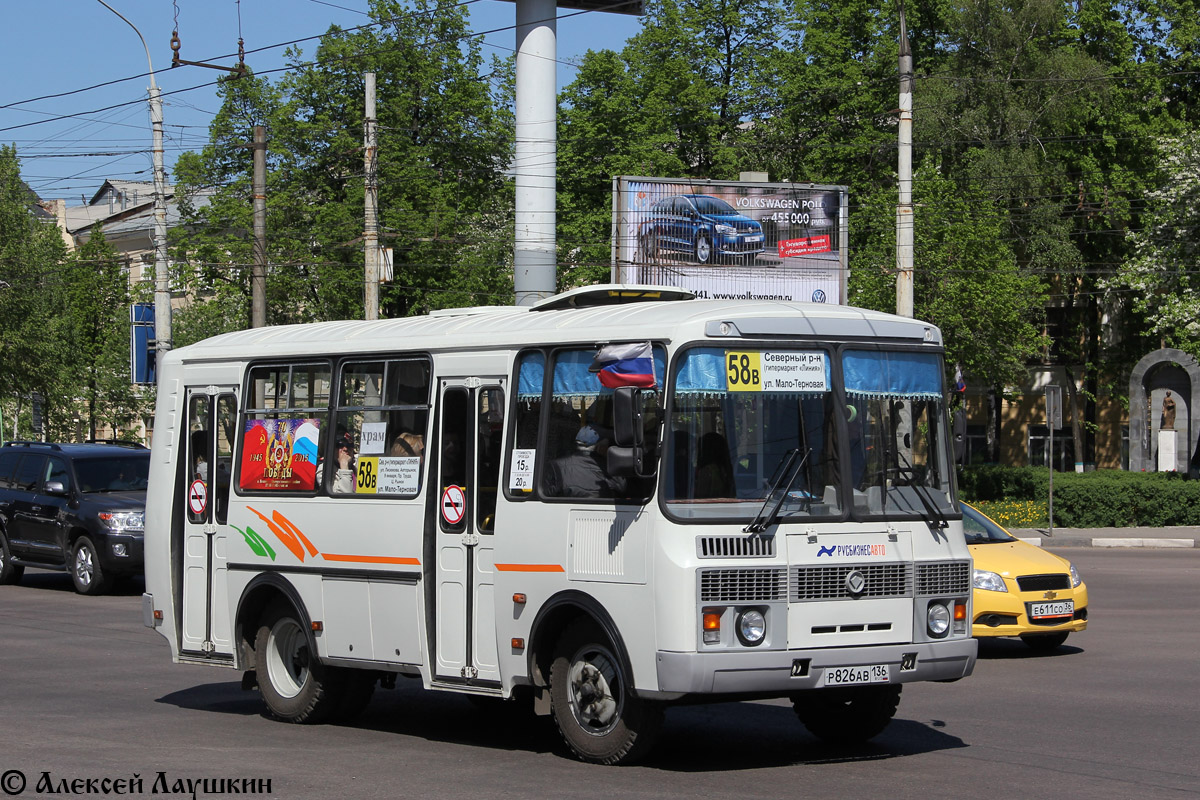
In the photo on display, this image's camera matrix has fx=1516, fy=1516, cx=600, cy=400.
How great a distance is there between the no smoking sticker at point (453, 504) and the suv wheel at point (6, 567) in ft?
52.5

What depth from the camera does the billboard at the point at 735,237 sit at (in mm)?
36594

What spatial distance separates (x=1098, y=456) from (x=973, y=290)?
18837mm

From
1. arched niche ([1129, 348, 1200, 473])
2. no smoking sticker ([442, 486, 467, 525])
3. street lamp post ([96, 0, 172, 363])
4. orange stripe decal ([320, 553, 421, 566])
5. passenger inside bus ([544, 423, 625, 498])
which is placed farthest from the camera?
arched niche ([1129, 348, 1200, 473])

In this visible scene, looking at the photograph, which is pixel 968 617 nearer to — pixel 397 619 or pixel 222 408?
pixel 397 619

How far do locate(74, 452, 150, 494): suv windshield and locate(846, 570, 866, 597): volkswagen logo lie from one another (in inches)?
640

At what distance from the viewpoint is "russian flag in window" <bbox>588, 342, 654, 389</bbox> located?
868cm

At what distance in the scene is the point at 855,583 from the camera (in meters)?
8.81

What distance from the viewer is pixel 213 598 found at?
1166 centimetres

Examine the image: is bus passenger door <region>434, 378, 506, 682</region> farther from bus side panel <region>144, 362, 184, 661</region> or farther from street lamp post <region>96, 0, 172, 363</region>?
street lamp post <region>96, 0, 172, 363</region>

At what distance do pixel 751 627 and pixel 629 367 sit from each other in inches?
64.0

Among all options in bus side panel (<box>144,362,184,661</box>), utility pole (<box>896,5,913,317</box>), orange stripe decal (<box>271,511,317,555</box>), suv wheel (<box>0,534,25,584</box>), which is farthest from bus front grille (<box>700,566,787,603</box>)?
utility pole (<box>896,5,913,317</box>)

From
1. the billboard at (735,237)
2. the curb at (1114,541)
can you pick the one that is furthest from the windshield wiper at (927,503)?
the billboard at (735,237)

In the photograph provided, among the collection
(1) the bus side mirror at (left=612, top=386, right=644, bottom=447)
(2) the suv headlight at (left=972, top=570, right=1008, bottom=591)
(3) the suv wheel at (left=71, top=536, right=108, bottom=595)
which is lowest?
(3) the suv wheel at (left=71, top=536, right=108, bottom=595)

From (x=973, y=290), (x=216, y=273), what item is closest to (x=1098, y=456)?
(x=973, y=290)
